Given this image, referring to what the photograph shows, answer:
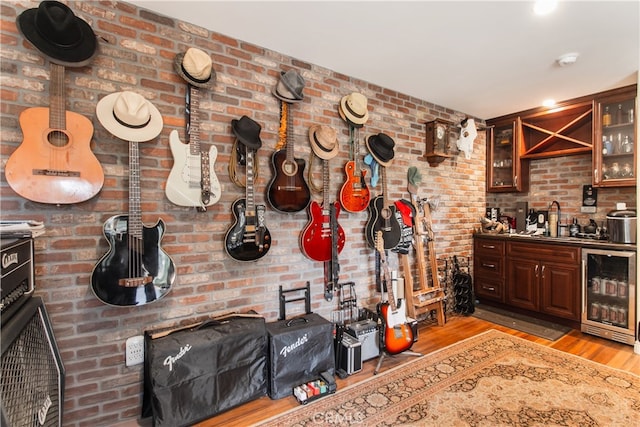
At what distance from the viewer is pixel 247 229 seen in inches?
87.1

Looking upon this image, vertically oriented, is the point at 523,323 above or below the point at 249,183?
below

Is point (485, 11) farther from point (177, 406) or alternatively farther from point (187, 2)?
point (177, 406)

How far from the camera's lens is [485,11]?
1.91m

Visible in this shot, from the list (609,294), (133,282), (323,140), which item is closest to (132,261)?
(133,282)

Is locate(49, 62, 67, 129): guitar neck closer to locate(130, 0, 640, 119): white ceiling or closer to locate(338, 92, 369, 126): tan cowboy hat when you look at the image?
locate(130, 0, 640, 119): white ceiling

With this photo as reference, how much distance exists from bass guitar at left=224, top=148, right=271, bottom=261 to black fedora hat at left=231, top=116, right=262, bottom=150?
58mm

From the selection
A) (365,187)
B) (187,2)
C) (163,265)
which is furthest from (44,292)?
(365,187)

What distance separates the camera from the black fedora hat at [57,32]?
1.57 metres

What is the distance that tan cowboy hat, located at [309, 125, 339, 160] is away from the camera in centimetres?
254

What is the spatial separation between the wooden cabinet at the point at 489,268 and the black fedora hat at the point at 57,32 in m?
4.22

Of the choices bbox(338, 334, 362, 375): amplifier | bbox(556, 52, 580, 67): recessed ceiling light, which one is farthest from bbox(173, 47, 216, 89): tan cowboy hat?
bbox(556, 52, 580, 67): recessed ceiling light

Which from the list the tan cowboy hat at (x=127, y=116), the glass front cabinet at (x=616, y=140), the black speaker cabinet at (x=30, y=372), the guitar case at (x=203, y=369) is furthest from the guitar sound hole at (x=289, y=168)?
the glass front cabinet at (x=616, y=140)

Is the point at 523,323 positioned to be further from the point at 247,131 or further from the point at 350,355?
the point at 247,131

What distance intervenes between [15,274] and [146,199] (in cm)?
83
